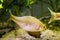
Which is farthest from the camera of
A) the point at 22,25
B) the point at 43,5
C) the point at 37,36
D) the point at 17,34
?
the point at 43,5

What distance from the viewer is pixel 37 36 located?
1.42m

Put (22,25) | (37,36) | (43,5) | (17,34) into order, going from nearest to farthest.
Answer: (22,25), (37,36), (17,34), (43,5)

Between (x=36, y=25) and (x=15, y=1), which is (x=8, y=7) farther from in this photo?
(x=36, y=25)

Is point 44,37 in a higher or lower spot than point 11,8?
lower

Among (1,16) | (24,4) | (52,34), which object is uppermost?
(24,4)

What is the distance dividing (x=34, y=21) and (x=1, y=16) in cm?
40

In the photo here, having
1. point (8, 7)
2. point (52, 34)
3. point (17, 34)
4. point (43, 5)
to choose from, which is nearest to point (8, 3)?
point (8, 7)

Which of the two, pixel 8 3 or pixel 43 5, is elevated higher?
pixel 8 3

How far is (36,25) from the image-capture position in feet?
4.33

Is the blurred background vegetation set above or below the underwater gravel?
above

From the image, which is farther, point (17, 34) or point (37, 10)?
point (37, 10)

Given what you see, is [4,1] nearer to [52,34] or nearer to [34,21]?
[34,21]

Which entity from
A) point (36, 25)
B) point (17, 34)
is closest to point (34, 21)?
point (36, 25)

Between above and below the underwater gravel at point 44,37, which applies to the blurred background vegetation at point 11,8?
above
